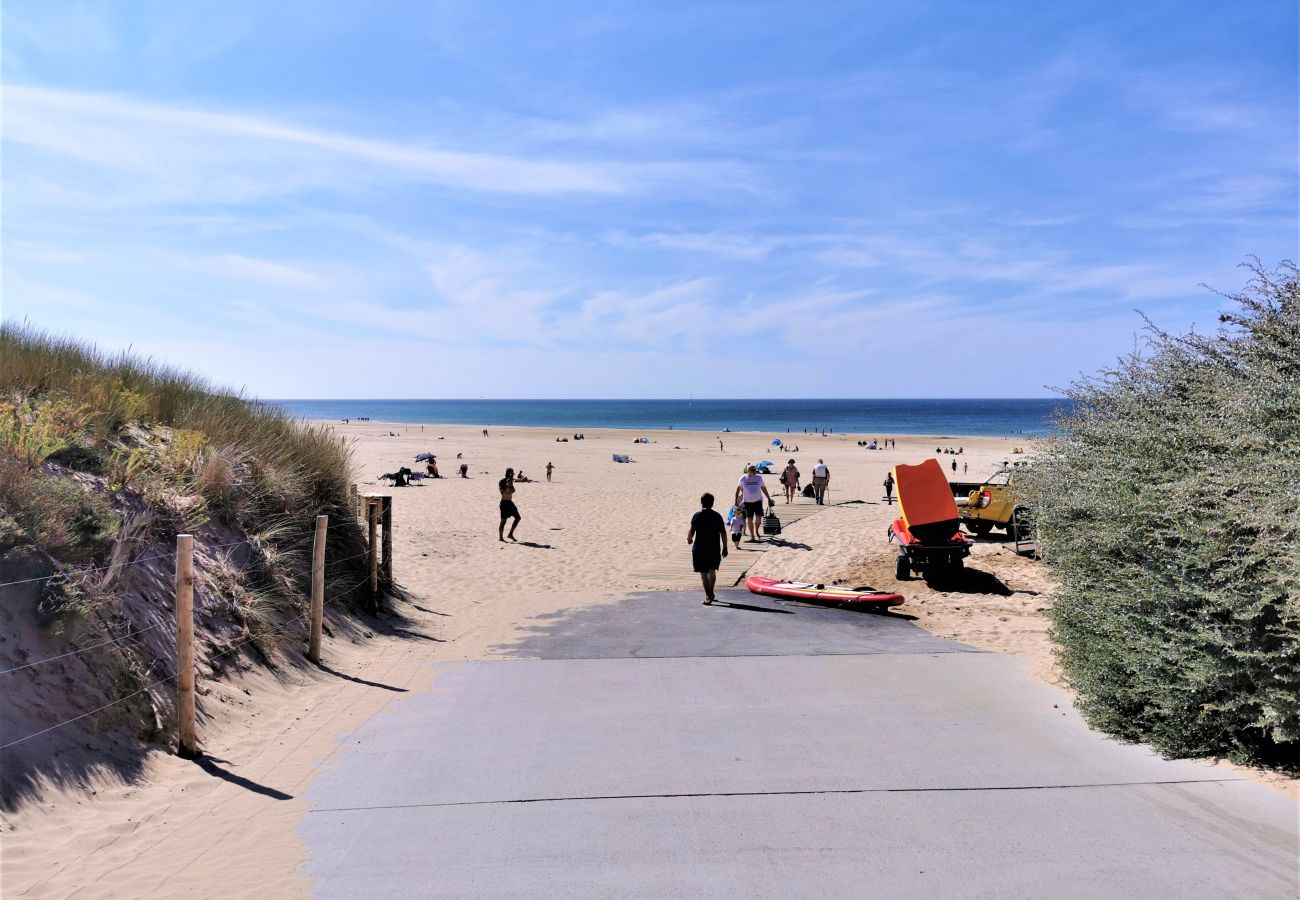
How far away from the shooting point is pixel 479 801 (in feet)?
16.0

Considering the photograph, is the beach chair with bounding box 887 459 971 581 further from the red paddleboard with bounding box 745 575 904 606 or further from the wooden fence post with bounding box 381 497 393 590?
the wooden fence post with bounding box 381 497 393 590

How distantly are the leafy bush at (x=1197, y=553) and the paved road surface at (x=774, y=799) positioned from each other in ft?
1.23

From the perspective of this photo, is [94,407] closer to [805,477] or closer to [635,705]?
[635,705]

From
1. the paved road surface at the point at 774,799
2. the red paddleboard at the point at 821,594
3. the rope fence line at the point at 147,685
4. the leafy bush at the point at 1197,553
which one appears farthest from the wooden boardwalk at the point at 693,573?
the leafy bush at the point at 1197,553

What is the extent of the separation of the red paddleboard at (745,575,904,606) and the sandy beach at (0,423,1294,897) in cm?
33

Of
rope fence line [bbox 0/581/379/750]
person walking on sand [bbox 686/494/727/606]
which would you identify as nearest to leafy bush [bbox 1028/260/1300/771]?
person walking on sand [bbox 686/494/727/606]

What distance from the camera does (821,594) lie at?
11.6 m

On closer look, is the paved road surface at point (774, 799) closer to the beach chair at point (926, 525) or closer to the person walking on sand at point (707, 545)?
the person walking on sand at point (707, 545)

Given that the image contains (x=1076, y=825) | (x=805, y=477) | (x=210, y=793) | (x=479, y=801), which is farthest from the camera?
(x=805, y=477)

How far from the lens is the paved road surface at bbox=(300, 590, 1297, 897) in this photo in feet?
13.1

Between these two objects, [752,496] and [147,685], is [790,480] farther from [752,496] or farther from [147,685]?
[147,685]

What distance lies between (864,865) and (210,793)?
387 centimetres

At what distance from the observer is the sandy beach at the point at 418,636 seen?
171 inches

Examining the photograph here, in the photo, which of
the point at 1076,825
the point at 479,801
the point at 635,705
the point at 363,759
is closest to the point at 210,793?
the point at 363,759
